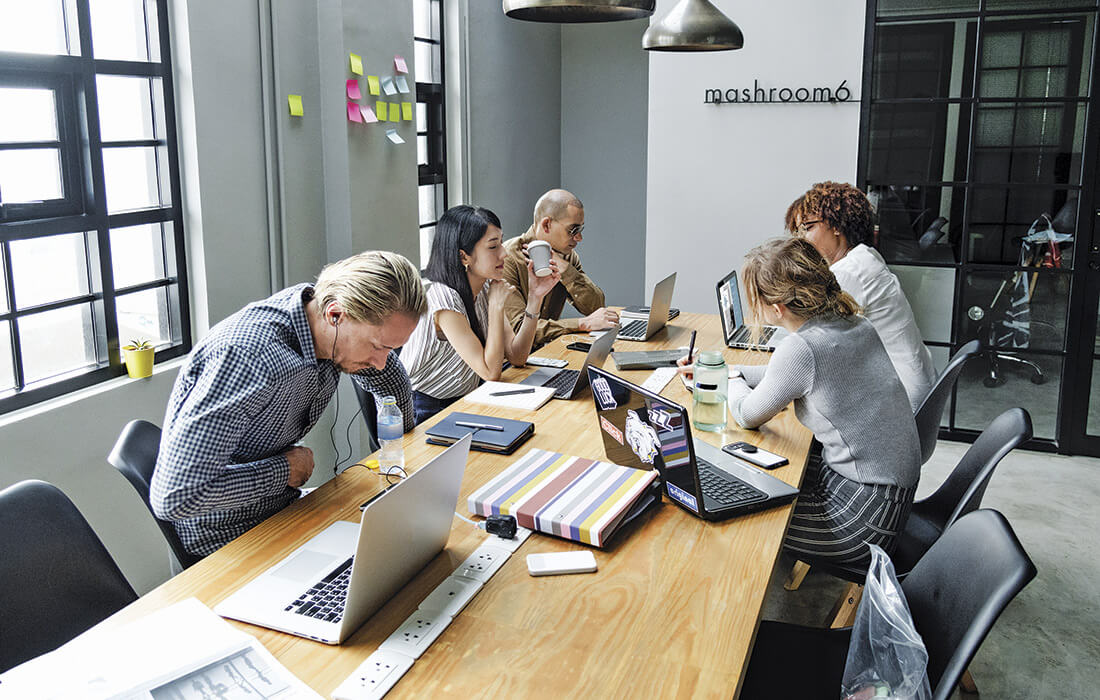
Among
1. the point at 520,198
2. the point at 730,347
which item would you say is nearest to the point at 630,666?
the point at 730,347

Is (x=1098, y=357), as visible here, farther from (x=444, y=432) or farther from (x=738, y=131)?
(x=444, y=432)

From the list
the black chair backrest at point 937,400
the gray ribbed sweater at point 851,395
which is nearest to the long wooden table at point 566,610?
the gray ribbed sweater at point 851,395

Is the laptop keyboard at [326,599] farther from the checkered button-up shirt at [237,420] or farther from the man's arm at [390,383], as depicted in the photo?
the man's arm at [390,383]

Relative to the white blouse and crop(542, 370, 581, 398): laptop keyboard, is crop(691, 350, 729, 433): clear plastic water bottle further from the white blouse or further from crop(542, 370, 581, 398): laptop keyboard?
the white blouse

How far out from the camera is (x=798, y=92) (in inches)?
186

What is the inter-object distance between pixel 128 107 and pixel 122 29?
262 mm

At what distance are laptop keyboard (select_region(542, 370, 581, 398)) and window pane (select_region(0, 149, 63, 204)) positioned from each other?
171 centimetres

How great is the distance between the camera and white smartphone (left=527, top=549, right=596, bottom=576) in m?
1.74

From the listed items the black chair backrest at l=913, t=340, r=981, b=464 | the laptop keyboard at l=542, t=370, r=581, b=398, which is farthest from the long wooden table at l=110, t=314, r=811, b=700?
the black chair backrest at l=913, t=340, r=981, b=464

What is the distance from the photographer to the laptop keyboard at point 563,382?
2902mm

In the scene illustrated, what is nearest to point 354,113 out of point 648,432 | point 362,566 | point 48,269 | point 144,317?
point 144,317

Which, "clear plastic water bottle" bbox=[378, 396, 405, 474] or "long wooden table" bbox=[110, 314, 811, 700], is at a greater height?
"clear plastic water bottle" bbox=[378, 396, 405, 474]

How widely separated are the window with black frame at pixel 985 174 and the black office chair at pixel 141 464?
3.88 m

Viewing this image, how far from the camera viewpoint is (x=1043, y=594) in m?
3.23
